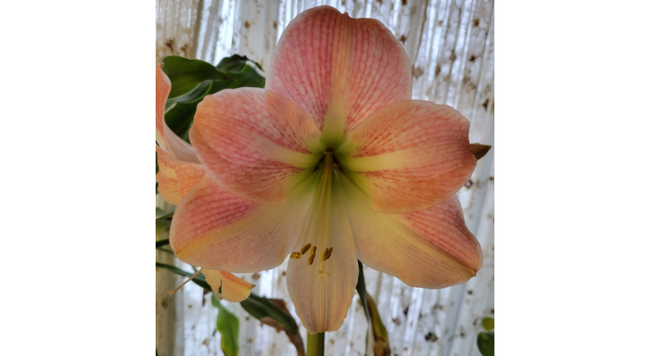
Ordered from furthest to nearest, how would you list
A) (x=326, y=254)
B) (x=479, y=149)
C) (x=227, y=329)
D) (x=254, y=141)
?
1. (x=227, y=329)
2. (x=479, y=149)
3. (x=326, y=254)
4. (x=254, y=141)

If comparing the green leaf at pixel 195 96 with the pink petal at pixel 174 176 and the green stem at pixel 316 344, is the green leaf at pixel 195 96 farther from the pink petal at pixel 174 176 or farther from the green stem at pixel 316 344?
the green stem at pixel 316 344

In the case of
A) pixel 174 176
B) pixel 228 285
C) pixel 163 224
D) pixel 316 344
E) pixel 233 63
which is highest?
pixel 233 63

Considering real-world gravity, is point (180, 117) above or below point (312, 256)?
above

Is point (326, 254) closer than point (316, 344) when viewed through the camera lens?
Yes

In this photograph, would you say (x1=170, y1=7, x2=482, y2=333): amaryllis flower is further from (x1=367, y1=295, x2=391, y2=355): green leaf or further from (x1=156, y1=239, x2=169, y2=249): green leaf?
(x1=156, y1=239, x2=169, y2=249): green leaf

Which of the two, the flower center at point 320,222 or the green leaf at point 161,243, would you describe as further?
the green leaf at point 161,243

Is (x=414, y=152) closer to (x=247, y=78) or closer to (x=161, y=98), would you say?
(x=247, y=78)

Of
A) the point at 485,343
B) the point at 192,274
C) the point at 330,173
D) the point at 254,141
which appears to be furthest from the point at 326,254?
the point at 485,343

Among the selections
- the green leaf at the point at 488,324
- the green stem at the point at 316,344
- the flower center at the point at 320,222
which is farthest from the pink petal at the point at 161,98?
the green leaf at the point at 488,324

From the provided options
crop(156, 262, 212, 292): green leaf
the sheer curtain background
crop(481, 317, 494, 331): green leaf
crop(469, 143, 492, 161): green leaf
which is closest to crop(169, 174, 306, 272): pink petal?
the sheer curtain background
